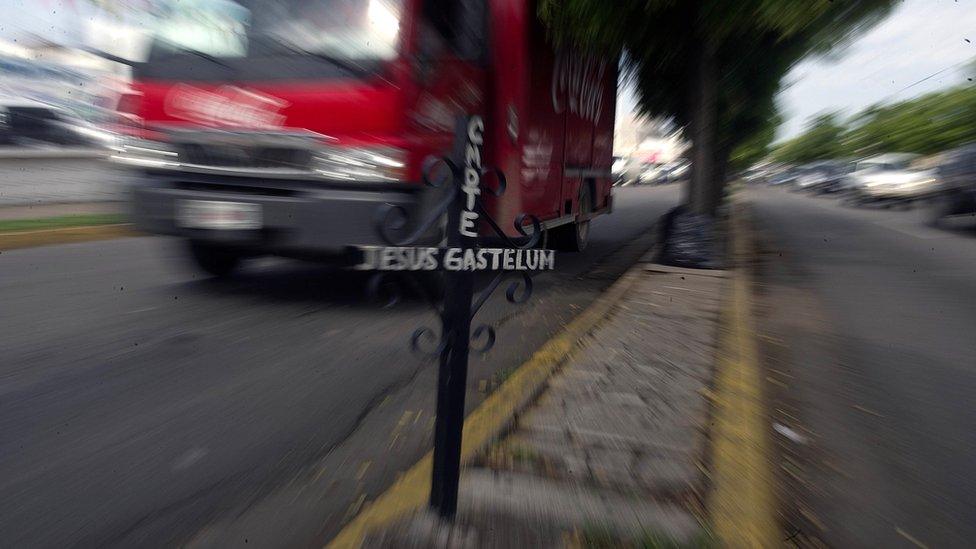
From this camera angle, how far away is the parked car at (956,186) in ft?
46.7

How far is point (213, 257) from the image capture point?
6.74m

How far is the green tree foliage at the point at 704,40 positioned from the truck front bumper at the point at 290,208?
2304 mm

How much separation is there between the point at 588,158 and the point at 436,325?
185 inches

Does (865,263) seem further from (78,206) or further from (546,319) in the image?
(78,206)

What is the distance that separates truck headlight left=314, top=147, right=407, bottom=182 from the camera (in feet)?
16.3

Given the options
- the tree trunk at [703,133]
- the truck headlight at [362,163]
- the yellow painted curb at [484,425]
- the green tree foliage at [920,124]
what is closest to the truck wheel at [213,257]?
the truck headlight at [362,163]

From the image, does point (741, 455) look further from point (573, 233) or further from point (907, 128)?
point (907, 128)

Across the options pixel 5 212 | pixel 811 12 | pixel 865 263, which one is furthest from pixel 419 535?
pixel 5 212

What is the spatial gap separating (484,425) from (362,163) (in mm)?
2464

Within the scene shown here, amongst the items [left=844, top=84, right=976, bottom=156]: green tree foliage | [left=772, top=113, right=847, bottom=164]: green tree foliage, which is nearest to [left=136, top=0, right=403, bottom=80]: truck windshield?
[left=844, top=84, right=976, bottom=156]: green tree foliage

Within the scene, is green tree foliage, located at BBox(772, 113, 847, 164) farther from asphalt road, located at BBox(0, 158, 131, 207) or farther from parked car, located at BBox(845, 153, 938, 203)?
asphalt road, located at BBox(0, 158, 131, 207)

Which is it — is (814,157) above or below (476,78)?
above

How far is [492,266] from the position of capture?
2246 mm

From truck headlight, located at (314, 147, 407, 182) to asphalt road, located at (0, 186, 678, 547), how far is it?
3.47ft
